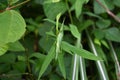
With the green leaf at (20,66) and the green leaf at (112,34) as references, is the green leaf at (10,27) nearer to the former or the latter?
the green leaf at (20,66)

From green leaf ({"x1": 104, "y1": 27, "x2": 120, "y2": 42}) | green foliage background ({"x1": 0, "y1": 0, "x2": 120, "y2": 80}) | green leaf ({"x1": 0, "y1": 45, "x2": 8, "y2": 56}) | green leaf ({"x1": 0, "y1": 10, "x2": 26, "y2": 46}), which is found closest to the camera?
green leaf ({"x1": 0, "y1": 10, "x2": 26, "y2": 46})

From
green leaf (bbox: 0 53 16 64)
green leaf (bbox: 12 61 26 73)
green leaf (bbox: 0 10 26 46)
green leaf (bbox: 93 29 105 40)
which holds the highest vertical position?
→ green leaf (bbox: 0 10 26 46)

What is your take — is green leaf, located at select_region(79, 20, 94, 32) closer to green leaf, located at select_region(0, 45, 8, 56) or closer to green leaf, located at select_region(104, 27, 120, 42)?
green leaf, located at select_region(104, 27, 120, 42)

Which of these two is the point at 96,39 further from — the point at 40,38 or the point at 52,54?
the point at 52,54

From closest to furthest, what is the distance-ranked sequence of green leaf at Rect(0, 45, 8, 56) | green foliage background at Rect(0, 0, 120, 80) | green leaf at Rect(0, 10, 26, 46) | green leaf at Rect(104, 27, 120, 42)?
green leaf at Rect(0, 10, 26, 46), green leaf at Rect(0, 45, 8, 56), green foliage background at Rect(0, 0, 120, 80), green leaf at Rect(104, 27, 120, 42)

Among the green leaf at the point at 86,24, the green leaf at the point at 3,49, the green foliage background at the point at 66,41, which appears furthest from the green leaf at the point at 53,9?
the green leaf at the point at 3,49

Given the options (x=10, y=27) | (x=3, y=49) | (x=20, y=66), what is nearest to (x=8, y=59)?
(x=20, y=66)

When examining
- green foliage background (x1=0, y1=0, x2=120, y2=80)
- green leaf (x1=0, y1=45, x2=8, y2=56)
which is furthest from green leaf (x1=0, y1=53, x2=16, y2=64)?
green leaf (x1=0, y1=45, x2=8, y2=56)
